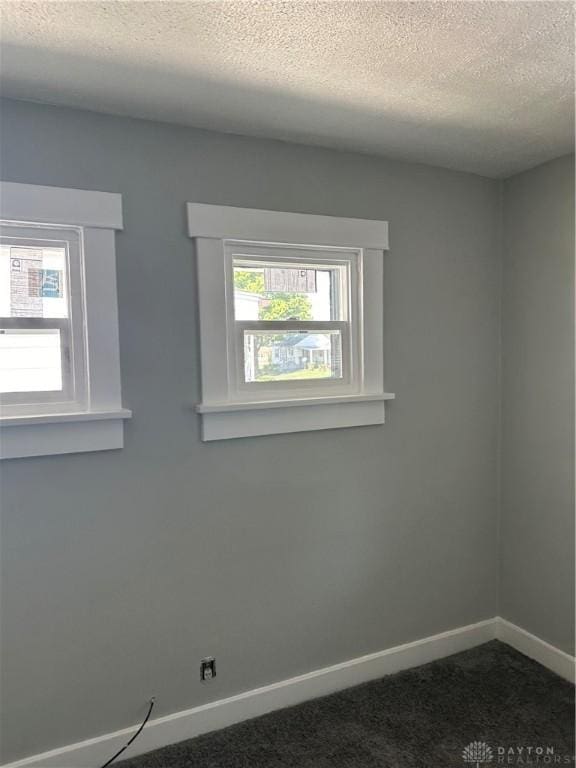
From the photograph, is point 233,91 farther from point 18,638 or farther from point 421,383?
point 18,638

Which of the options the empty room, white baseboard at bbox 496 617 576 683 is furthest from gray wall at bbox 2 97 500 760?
white baseboard at bbox 496 617 576 683

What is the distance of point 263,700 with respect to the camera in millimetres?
2193

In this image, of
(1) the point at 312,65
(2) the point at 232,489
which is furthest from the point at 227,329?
(1) the point at 312,65


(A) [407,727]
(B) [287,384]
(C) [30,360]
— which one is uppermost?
(C) [30,360]

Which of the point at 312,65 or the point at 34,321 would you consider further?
the point at 34,321

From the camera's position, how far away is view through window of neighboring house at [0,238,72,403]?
1.80 meters

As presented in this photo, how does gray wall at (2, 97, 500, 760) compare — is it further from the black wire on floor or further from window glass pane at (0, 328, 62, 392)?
window glass pane at (0, 328, 62, 392)

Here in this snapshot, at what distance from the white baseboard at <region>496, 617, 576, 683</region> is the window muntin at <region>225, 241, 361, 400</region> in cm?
157

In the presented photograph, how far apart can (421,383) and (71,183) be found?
1735 mm

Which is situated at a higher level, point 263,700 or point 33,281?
point 33,281

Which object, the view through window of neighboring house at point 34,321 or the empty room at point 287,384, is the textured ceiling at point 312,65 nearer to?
the empty room at point 287,384

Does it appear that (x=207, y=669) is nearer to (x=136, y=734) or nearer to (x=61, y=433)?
(x=136, y=734)

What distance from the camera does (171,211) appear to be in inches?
77.5

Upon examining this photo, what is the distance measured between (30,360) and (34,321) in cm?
14
